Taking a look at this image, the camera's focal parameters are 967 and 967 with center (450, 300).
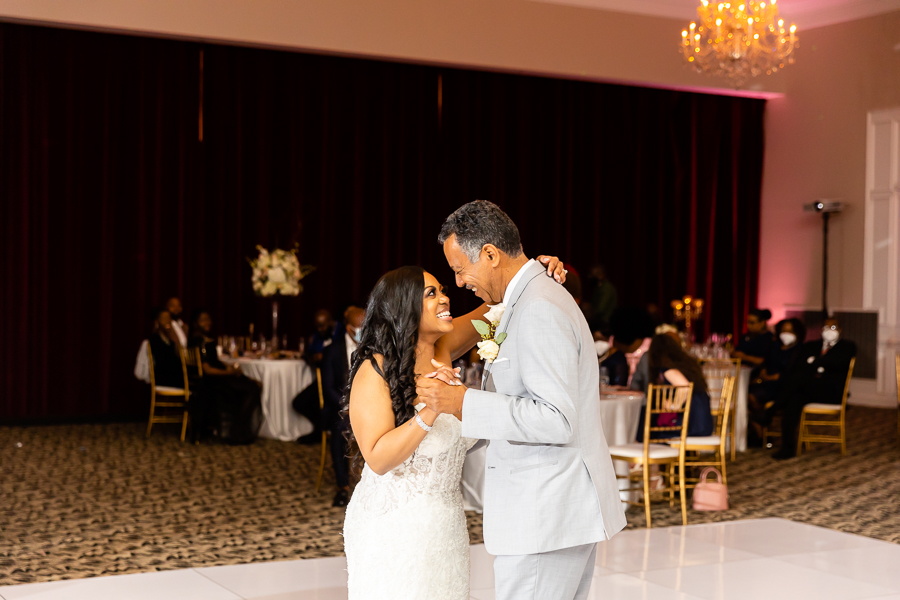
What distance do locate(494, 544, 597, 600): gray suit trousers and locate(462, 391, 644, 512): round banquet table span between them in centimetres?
388

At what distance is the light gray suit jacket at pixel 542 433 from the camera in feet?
7.52

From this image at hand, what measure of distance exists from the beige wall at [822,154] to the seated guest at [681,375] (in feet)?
25.9

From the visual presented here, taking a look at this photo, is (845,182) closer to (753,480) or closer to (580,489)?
(753,480)

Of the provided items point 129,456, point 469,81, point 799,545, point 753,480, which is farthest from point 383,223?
point 799,545

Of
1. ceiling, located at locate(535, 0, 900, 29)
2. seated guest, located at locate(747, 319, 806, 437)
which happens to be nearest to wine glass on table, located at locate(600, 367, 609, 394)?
seated guest, located at locate(747, 319, 806, 437)

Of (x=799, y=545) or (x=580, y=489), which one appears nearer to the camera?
(x=580, y=489)

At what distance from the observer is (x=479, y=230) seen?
2490 millimetres

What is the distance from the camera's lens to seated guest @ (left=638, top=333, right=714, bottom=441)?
658 centimetres

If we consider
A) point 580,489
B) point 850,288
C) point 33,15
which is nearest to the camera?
point 580,489

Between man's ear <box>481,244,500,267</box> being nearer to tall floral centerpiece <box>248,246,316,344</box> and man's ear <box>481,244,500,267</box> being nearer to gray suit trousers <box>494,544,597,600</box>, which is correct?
gray suit trousers <box>494,544,597,600</box>

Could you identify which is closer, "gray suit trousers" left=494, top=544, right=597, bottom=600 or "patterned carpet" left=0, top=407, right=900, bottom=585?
"gray suit trousers" left=494, top=544, right=597, bottom=600

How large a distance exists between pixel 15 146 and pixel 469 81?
5.67 m

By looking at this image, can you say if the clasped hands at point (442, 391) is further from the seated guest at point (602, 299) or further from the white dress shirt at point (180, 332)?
the seated guest at point (602, 299)

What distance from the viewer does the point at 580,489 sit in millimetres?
2422
